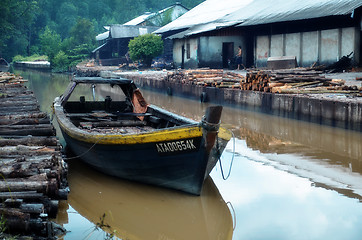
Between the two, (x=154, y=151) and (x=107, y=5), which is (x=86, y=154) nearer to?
(x=154, y=151)

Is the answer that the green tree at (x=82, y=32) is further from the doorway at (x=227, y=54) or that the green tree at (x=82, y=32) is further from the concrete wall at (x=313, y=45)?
the concrete wall at (x=313, y=45)

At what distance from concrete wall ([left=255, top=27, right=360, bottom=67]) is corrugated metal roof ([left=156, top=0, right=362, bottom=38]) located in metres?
1.26

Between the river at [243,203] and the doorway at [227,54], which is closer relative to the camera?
the river at [243,203]

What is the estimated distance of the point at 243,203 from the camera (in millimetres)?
7348

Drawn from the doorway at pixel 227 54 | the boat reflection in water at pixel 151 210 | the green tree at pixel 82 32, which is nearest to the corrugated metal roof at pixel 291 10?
the doorway at pixel 227 54

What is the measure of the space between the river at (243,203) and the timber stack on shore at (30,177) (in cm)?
65

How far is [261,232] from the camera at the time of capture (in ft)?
20.6

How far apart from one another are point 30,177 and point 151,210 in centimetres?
203

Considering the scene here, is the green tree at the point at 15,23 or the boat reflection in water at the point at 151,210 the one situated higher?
the green tree at the point at 15,23

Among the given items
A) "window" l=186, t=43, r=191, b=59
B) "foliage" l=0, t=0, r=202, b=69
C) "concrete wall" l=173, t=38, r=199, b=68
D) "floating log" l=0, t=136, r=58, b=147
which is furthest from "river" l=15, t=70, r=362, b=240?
"foliage" l=0, t=0, r=202, b=69

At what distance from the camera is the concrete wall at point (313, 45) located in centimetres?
2222

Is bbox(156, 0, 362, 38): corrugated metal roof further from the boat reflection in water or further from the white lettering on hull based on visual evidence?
the white lettering on hull

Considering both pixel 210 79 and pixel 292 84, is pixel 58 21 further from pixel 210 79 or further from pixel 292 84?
pixel 292 84

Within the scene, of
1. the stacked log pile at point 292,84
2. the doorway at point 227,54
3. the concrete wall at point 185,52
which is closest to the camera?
the stacked log pile at point 292,84
